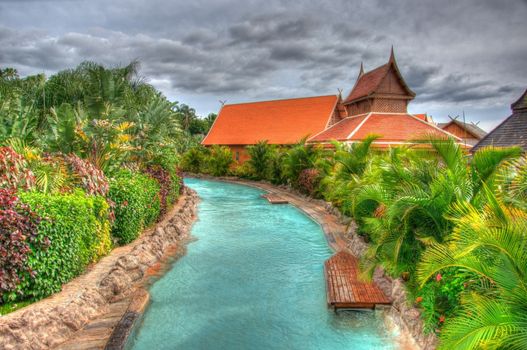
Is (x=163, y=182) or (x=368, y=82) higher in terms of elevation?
(x=368, y=82)

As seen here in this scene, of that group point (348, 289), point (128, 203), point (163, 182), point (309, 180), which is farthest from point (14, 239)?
point (309, 180)

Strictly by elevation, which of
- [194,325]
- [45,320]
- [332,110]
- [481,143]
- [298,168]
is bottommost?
[194,325]

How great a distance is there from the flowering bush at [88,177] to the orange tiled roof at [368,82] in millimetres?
17906

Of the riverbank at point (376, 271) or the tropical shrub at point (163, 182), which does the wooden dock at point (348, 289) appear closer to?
the riverbank at point (376, 271)

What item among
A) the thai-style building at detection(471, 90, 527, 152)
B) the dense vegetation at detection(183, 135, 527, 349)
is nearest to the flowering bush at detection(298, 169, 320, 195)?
the thai-style building at detection(471, 90, 527, 152)

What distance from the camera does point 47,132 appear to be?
1037 centimetres

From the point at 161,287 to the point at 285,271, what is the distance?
9.37 feet

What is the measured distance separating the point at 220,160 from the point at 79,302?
25484mm

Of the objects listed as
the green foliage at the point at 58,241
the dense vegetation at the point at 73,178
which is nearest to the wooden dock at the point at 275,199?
the dense vegetation at the point at 73,178

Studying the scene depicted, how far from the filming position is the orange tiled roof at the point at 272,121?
1198 inches

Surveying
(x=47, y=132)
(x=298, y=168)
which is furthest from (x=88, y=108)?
(x=298, y=168)

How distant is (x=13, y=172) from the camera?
6.41 m

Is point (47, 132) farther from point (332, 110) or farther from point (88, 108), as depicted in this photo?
point (332, 110)

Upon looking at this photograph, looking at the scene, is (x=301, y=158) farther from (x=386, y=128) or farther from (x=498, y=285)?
(x=498, y=285)
